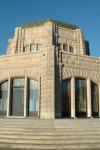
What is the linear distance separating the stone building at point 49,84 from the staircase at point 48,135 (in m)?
5.00

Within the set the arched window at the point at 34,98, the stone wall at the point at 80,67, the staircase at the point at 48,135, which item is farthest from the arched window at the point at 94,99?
the staircase at the point at 48,135

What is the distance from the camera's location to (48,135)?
52.8 ft

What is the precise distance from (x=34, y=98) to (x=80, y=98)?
14.7 feet

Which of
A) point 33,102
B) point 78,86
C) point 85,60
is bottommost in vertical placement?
point 33,102

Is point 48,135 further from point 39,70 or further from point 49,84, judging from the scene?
point 39,70

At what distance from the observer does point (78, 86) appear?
83.4 feet

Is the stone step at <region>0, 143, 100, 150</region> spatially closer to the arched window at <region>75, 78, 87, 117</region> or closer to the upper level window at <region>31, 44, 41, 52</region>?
the arched window at <region>75, 78, 87, 117</region>

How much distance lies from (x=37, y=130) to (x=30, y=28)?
64.9ft

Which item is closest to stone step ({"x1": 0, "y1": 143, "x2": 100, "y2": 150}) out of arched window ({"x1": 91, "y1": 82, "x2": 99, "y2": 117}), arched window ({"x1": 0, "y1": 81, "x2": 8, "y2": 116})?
arched window ({"x1": 0, "y1": 81, "x2": 8, "y2": 116})

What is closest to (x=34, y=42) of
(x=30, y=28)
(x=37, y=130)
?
(x=30, y=28)

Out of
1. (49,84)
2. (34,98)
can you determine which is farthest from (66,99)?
(34,98)

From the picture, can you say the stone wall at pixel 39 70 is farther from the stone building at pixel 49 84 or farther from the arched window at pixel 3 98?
the arched window at pixel 3 98

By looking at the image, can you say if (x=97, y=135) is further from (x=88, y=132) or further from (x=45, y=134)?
(x=45, y=134)

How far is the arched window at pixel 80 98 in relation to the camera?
25.1 meters
